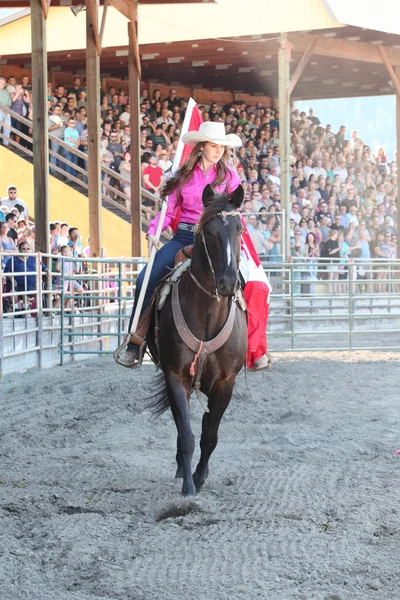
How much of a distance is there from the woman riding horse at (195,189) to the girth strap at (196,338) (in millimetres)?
382

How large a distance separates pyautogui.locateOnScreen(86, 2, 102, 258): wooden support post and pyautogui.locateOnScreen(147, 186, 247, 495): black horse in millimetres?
8755

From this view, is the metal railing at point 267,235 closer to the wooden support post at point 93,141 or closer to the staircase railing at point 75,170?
the staircase railing at point 75,170

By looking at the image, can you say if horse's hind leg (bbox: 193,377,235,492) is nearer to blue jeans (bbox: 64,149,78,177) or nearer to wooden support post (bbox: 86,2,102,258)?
wooden support post (bbox: 86,2,102,258)

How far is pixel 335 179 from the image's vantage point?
72.0ft

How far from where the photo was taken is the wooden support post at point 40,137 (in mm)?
12023

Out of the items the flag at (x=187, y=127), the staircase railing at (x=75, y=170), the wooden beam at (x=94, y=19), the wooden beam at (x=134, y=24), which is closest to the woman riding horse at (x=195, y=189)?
the flag at (x=187, y=127)

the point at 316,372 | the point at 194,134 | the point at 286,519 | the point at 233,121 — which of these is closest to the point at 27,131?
the point at 233,121

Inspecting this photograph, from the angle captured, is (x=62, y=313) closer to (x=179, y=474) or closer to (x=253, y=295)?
(x=253, y=295)

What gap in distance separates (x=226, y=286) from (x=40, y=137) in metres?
7.66

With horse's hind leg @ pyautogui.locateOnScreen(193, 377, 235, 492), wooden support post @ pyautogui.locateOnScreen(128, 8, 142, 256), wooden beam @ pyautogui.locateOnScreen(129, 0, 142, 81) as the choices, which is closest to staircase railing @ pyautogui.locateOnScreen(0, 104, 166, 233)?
wooden support post @ pyautogui.locateOnScreen(128, 8, 142, 256)

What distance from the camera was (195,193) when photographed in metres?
5.75

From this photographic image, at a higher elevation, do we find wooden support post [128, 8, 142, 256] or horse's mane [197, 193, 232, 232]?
wooden support post [128, 8, 142, 256]

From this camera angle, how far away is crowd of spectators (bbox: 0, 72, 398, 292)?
695 inches

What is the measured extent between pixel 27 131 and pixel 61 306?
6.68 m
